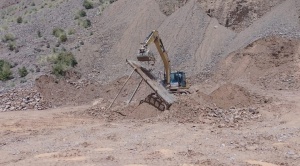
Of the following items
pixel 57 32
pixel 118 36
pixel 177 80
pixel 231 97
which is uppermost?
pixel 57 32

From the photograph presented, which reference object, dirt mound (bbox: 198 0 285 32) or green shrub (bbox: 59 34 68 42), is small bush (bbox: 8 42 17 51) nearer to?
green shrub (bbox: 59 34 68 42)

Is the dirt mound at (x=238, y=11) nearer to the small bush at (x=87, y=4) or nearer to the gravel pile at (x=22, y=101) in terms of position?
the small bush at (x=87, y=4)

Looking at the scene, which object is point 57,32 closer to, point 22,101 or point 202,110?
point 22,101

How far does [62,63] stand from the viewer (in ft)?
95.1

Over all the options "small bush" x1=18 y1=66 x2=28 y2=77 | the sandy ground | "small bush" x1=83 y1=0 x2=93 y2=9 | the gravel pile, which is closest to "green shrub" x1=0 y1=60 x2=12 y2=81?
"small bush" x1=18 y1=66 x2=28 y2=77

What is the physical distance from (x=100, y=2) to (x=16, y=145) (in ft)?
91.6

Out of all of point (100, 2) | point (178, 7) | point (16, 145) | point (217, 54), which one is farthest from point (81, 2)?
point (16, 145)

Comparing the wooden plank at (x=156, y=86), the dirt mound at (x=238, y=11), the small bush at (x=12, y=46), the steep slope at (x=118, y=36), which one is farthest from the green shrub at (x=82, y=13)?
the wooden plank at (x=156, y=86)

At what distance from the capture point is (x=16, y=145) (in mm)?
14625

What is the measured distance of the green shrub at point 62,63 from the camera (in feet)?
91.8

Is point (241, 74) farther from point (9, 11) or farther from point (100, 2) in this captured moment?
point (9, 11)

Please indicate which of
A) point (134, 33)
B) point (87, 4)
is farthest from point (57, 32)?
point (134, 33)

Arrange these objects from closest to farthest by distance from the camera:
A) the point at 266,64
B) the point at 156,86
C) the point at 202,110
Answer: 1. the point at 202,110
2. the point at 156,86
3. the point at 266,64

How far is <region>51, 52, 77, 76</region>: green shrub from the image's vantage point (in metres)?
28.0
